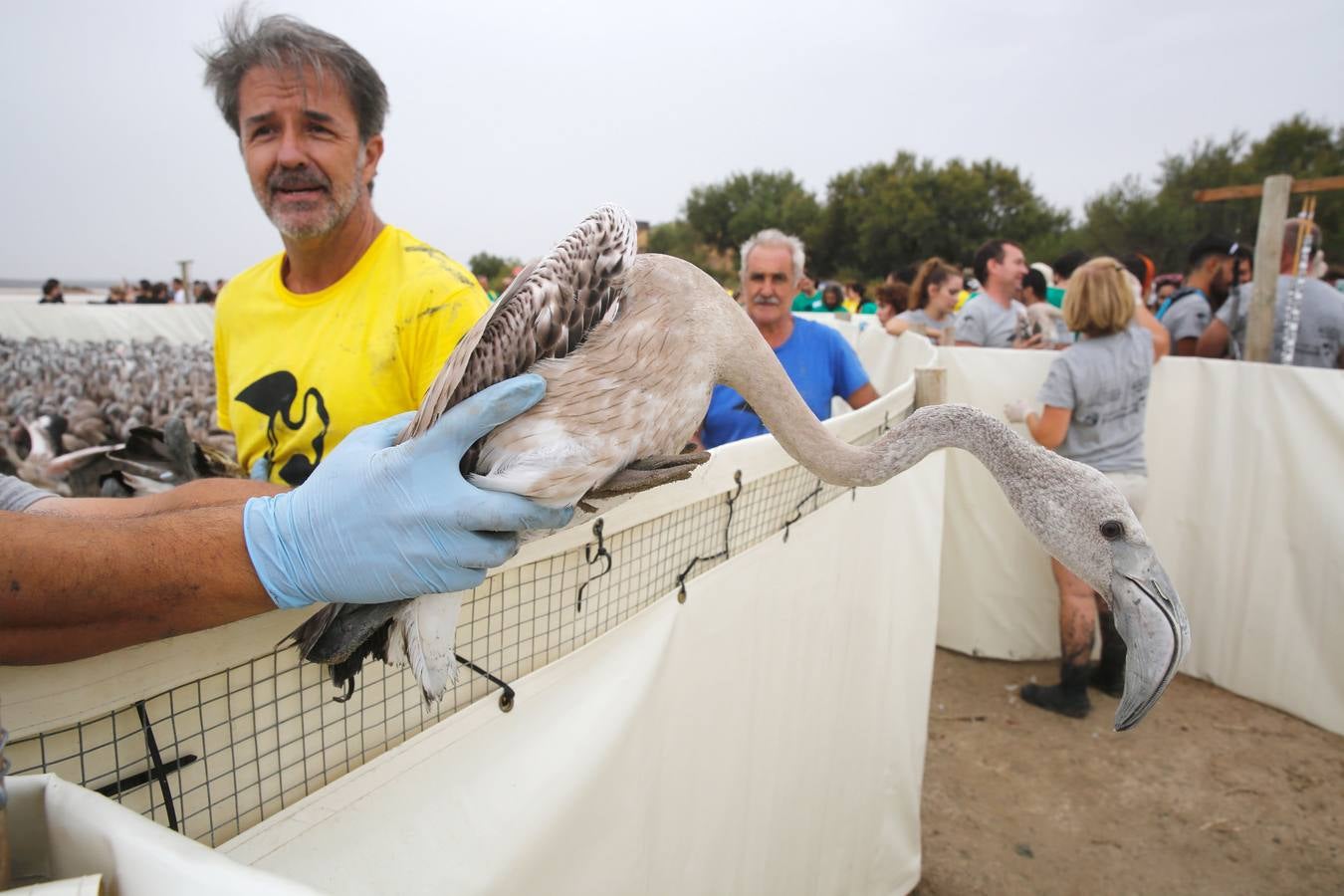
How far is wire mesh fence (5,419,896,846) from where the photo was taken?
Answer: 1.32m

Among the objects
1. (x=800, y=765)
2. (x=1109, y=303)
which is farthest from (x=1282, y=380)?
(x=800, y=765)

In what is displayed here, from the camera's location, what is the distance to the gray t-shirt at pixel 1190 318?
24.2 ft

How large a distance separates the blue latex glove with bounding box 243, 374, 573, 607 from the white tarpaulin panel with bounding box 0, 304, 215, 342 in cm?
1200

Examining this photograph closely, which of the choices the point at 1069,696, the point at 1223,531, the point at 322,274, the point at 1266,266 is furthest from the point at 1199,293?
the point at 322,274

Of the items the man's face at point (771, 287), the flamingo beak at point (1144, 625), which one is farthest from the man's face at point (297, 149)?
the flamingo beak at point (1144, 625)

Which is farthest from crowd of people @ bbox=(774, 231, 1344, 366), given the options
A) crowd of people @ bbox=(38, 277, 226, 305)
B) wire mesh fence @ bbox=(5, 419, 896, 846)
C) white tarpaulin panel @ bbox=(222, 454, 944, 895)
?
crowd of people @ bbox=(38, 277, 226, 305)

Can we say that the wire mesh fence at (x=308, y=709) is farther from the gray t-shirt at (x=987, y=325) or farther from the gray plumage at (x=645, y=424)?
the gray t-shirt at (x=987, y=325)

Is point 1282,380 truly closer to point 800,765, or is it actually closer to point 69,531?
point 800,765

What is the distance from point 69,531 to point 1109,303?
5.87 metres

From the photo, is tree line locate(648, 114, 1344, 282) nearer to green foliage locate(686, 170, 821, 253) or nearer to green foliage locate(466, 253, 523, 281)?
green foliage locate(686, 170, 821, 253)

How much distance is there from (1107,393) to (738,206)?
224 feet

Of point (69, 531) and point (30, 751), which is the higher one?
point (69, 531)

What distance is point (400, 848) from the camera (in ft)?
5.30

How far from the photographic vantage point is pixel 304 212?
2727 millimetres
